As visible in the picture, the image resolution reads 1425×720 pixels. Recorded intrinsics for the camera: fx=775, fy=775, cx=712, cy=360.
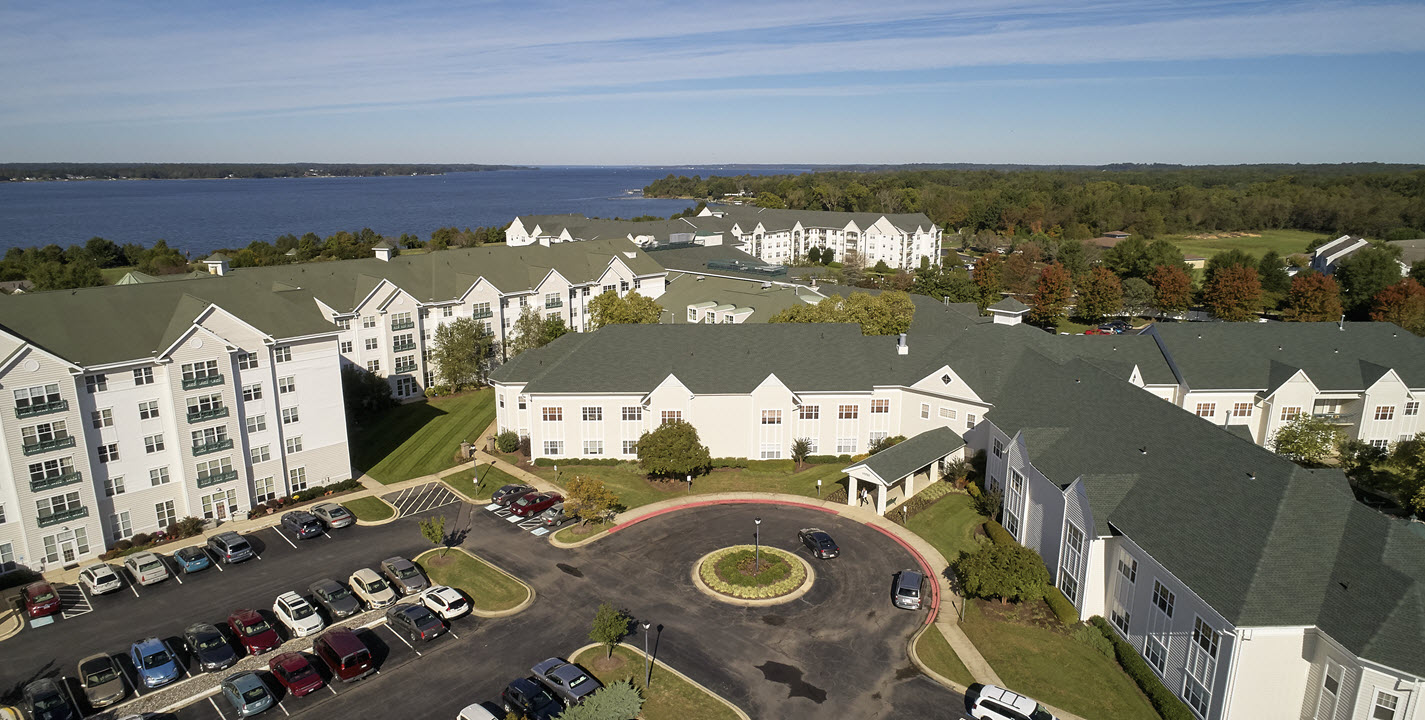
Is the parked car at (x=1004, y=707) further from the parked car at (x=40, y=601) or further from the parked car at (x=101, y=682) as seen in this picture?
the parked car at (x=40, y=601)

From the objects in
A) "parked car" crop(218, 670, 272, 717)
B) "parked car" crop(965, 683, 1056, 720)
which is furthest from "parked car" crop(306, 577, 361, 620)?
"parked car" crop(965, 683, 1056, 720)

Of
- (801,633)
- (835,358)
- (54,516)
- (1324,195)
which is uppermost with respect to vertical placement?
(1324,195)

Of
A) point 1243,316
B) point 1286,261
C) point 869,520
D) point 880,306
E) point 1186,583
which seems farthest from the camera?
point 1286,261

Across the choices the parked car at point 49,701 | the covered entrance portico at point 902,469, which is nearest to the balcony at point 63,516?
the parked car at point 49,701

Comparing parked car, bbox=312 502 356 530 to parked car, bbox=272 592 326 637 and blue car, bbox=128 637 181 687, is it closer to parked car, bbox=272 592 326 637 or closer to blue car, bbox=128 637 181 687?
parked car, bbox=272 592 326 637

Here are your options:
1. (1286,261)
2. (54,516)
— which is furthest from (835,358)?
(1286,261)

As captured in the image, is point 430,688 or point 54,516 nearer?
point 430,688

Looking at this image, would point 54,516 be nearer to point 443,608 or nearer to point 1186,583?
point 443,608

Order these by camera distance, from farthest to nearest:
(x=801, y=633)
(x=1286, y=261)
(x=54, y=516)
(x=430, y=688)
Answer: (x=1286, y=261) → (x=54, y=516) → (x=801, y=633) → (x=430, y=688)
